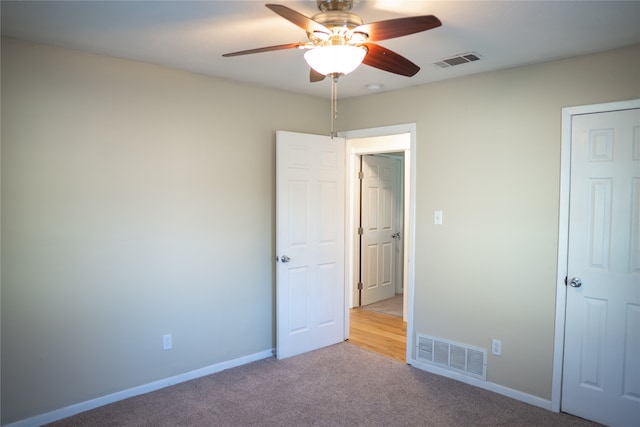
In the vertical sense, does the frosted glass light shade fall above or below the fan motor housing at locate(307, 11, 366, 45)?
below

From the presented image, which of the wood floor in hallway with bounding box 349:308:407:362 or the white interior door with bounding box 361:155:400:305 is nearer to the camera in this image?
the wood floor in hallway with bounding box 349:308:407:362

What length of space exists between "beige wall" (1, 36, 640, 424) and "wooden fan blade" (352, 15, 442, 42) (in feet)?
5.48

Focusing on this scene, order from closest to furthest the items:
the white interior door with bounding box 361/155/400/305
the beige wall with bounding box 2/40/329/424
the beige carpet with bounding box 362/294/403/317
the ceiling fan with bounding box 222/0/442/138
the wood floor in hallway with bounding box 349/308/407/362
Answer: the ceiling fan with bounding box 222/0/442/138 < the beige wall with bounding box 2/40/329/424 < the wood floor in hallway with bounding box 349/308/407/362 < the beige carpet with bounding box 362/294/403/317 < the white interior door with bounding box 361/155/400/305

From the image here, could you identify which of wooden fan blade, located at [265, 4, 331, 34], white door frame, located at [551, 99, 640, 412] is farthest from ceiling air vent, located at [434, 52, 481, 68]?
wooden fan blade, located at [265, 4, 331, 34]

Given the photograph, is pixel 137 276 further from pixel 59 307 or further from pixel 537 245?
pixel 537 245

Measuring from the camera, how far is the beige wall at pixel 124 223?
8.66 ft

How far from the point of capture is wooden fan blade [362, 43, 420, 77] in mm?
2025

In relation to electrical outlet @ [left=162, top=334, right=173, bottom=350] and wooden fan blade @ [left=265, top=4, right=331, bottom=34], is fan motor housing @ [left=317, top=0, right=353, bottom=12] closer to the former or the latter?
wooden fan blade @ [left=265, top=4, right=331, bottom=34]

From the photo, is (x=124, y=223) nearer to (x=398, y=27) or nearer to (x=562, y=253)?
(x=398, y=27)

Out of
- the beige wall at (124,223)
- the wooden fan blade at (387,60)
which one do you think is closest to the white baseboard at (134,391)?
the beige wall at (124,223)

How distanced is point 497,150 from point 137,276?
2.83 metres

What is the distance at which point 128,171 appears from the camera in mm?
3027

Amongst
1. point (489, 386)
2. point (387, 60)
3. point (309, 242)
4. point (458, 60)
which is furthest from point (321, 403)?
point (458, 60)

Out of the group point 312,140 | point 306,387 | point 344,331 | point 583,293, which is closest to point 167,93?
point 312,140
